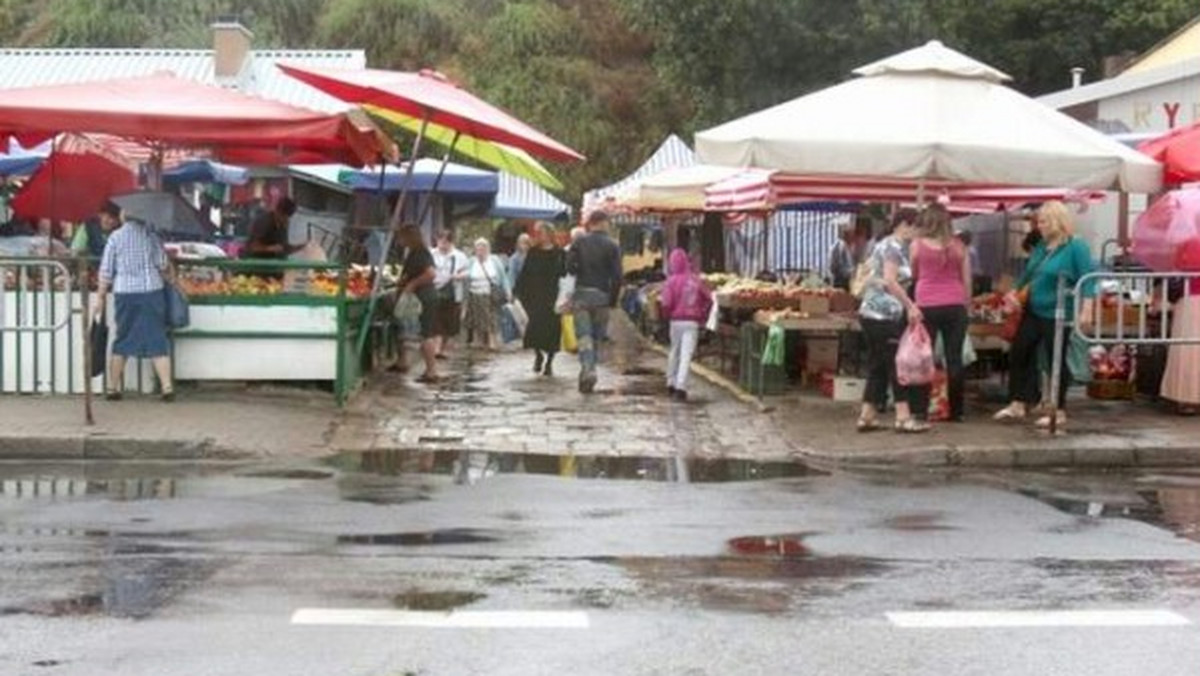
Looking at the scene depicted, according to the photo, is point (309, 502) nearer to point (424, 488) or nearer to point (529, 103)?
point (424, 488)

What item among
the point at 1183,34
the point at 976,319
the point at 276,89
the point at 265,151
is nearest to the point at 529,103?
the point at 276,89

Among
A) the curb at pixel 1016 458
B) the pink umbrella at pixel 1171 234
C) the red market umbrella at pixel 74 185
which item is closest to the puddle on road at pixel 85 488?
the curb at pixel 1016 458

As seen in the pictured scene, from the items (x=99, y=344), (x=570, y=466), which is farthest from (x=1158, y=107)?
(x=99, y=344)

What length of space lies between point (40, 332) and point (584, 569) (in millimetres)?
6921

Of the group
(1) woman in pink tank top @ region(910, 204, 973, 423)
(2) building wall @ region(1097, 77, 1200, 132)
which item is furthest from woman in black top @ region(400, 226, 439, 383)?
(2) building wall @ region(1097, 77, 1200, 132)

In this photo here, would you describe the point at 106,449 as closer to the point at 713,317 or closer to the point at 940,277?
the point at 940,277

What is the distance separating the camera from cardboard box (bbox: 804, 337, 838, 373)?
16266mm

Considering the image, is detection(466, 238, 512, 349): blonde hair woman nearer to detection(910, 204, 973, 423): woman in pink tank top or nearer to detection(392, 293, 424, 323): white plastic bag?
detection(392, 293, 424, 323): white plastic bag

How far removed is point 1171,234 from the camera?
1408 centimetres

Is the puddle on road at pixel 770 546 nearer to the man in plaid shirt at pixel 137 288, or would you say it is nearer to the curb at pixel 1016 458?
the curb at pixel 1016 458

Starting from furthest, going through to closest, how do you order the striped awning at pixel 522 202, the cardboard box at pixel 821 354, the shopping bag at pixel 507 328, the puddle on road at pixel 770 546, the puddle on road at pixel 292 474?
1. the striped awning at pixel 522 202
2. the shopping bag at pixel 507 328
3. the cardboard box at pixel 821 354
4. the puddle on road at pixel 292 474
5. the puddle on road at pixel 770 546

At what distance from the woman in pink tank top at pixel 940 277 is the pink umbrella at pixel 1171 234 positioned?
6.23 ft

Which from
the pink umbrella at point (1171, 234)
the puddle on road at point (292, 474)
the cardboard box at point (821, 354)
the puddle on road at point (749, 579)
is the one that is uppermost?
the pink umbrella at point (1171, 234)

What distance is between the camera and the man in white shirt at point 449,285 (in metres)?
21.8
